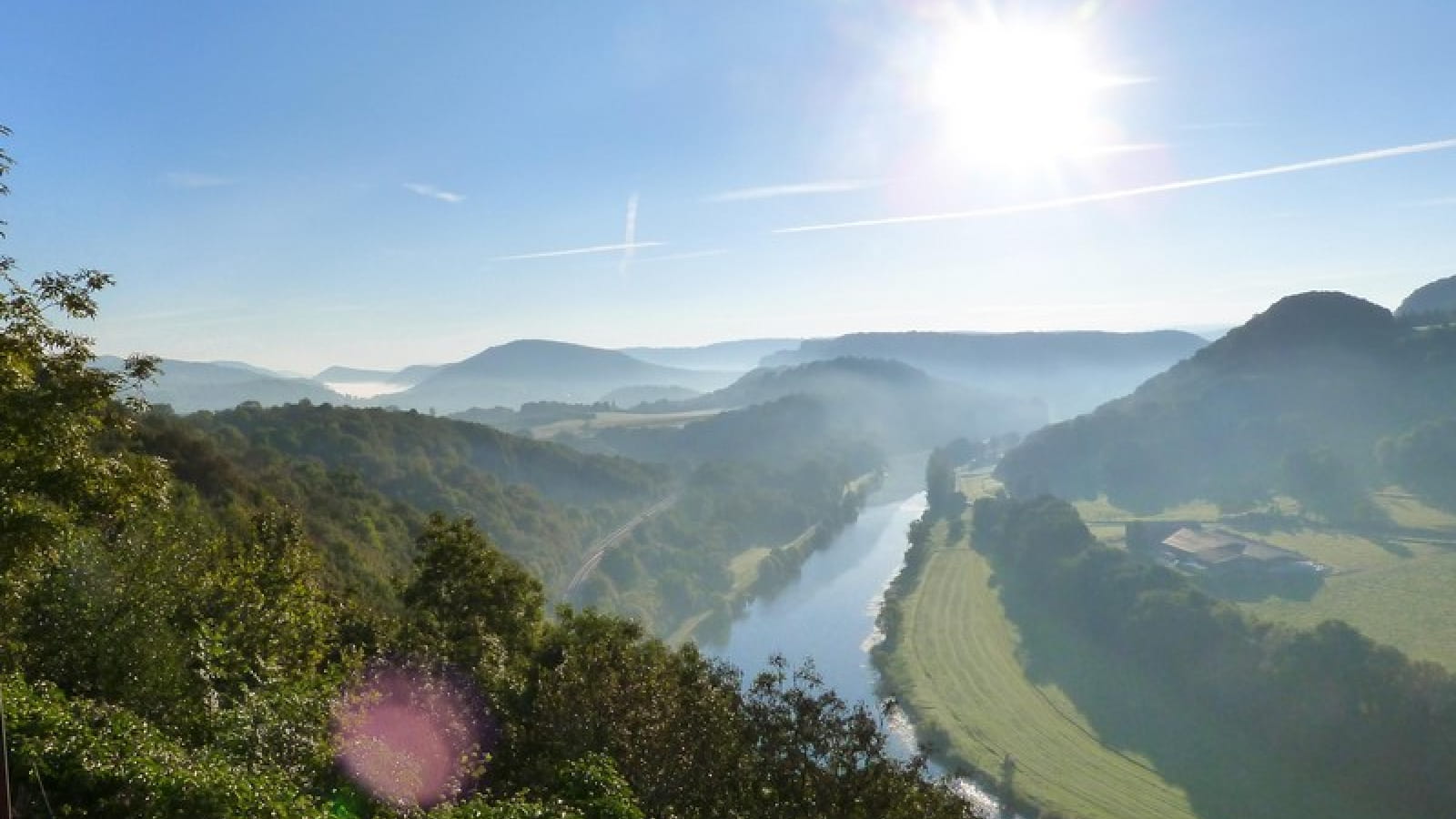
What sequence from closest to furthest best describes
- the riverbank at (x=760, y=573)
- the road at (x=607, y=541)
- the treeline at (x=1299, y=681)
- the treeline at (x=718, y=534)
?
the treeline at (x=1299, y=681) < the riverbank at (x=760, y=573) < the treeline at (x=718, y=534) < the road at (x=607, y=541)

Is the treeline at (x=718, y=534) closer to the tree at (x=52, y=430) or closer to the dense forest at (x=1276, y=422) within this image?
the dense forest at (x=1276, y=422)

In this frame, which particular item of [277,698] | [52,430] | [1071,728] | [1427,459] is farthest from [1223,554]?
[52,430]

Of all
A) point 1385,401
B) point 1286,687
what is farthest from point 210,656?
point 1385,401

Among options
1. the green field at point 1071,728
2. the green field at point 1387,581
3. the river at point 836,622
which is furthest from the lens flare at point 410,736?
the green field at point 1387,581

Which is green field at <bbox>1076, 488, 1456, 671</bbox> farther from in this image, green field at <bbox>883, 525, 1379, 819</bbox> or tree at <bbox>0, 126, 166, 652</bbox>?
tree at <bbox>0, 126, 166, 652</bbox>

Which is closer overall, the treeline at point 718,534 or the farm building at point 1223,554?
the farm building at point 1223,554

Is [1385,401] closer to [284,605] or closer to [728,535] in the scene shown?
[728,535]
